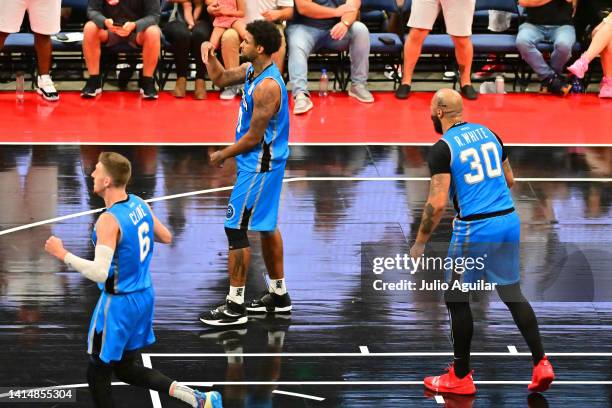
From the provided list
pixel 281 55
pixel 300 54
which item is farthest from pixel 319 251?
pixel 281 55

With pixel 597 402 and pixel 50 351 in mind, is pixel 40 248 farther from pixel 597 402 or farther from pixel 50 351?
pixel 597 402

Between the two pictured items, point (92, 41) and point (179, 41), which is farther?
point (179, 41)

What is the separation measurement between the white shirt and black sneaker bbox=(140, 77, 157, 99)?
1.50 metres

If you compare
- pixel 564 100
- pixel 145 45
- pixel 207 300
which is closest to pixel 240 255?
pixel 207 300

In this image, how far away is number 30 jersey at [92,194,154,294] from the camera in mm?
6434

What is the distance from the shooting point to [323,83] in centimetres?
1552

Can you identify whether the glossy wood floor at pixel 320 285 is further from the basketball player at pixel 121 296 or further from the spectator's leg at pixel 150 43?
the spectator's leg at pixel 150 43

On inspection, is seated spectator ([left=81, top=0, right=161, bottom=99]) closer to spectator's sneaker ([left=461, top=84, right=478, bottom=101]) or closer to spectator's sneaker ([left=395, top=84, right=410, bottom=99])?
spectator's sneaker ([left=395, top=84, right=410, bottom=99])

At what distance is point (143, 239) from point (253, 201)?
2.10 meters

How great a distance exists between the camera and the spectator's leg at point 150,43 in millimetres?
14898

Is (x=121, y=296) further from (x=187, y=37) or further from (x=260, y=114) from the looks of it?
(x=187, y=37)

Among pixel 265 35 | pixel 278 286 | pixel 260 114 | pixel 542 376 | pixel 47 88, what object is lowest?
pixel 47 88

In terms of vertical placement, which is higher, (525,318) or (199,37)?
(525,318)

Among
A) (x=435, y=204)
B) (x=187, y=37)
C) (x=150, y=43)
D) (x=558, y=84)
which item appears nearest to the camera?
(x=435, y=204)
